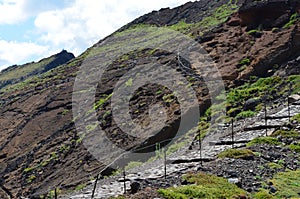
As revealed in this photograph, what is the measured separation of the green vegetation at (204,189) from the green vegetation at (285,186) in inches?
23.5

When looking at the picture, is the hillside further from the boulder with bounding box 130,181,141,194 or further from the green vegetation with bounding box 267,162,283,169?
the green vegetation with bounding box 267,162,283,169

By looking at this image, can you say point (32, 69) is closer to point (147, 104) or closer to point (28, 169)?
point (28, 169)

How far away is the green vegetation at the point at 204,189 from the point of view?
978 centimetres

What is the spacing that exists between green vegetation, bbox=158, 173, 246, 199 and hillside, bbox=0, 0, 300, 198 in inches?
337

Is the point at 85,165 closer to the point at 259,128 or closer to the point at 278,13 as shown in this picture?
the point at 259,128

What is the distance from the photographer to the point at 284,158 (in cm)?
1423

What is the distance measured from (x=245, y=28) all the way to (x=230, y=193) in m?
25.4

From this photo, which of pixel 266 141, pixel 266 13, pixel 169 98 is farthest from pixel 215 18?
pixel 266 141

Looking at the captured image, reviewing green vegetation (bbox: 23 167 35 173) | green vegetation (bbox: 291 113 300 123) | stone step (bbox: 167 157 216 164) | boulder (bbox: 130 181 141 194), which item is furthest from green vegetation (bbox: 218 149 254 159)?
green vegetation (bbox: 23 167 35 173)

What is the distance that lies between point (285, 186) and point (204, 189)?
2.59 m

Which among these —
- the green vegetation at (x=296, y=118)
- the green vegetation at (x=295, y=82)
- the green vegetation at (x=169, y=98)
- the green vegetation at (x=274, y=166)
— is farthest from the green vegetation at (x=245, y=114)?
the green vegetation at (x=274, y=166)

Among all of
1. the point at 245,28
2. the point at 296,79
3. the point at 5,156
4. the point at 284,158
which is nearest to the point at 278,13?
the point at 245,28

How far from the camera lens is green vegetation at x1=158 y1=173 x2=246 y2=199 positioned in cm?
978

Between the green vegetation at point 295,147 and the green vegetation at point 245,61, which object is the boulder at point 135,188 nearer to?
the green vegetation at point 295,147
